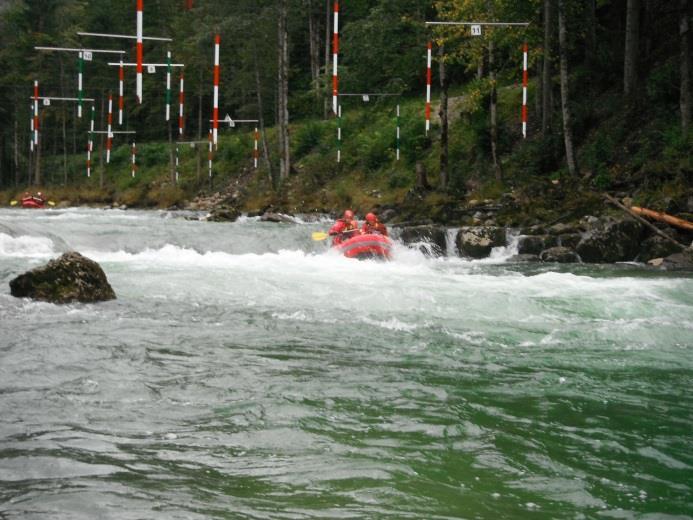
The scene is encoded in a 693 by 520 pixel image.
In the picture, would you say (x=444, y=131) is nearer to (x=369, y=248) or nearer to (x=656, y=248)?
(x=369, y=248)

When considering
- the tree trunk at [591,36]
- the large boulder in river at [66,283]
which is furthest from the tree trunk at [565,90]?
the large boulder in river at [66,283]

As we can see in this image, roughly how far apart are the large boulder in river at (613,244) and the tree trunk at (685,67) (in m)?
3.68

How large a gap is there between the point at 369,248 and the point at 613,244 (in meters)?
5.27

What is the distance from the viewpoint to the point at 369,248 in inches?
664

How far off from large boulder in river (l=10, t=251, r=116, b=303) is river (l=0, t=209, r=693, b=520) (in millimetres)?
324

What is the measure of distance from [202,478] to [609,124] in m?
21.3

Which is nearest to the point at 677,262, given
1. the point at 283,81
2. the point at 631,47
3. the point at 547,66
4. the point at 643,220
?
the point at 643,220

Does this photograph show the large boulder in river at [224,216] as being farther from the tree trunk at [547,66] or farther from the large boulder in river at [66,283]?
the large boulder in river at [66,283]

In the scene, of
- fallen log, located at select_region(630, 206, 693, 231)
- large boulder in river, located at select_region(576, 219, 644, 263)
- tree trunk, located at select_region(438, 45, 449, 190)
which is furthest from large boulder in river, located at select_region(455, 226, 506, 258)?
tree trunk, located at select_region(438, 45, 449, 190)

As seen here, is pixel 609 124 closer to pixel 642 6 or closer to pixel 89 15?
pixel 642 6

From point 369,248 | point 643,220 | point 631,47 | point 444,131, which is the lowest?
point 369,248

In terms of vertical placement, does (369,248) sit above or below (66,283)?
above

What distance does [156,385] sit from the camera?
6824mm

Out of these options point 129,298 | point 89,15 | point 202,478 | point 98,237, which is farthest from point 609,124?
point 89,15
